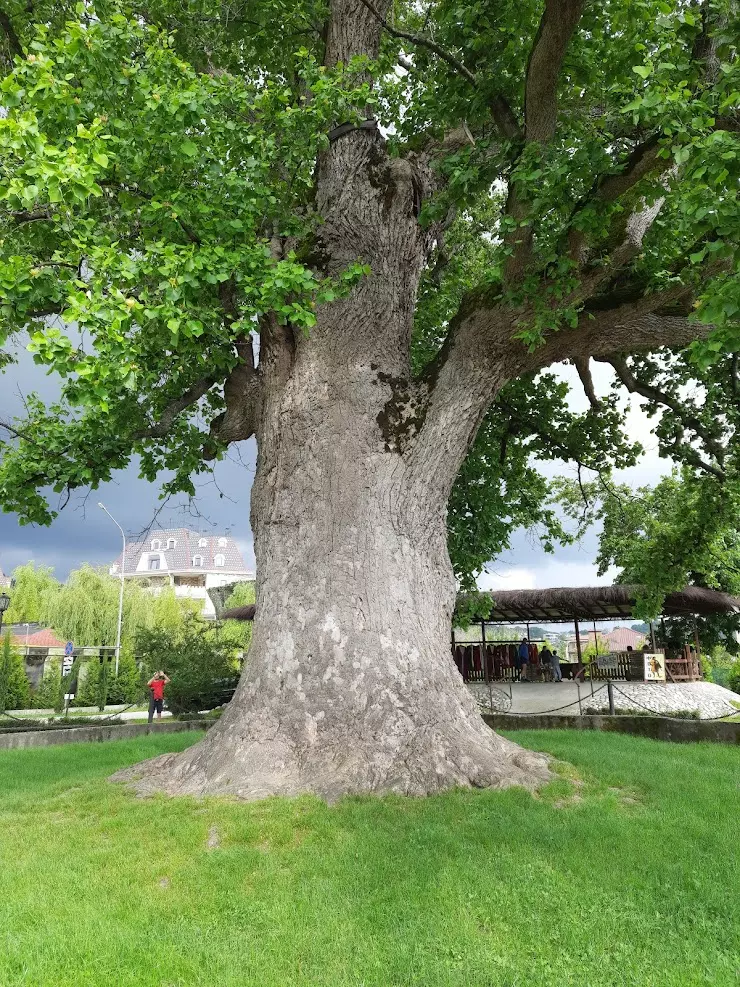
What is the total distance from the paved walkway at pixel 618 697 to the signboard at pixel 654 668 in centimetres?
33

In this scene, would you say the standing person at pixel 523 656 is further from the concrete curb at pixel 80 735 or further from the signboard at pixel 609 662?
the concrete curb at pixel 80 735

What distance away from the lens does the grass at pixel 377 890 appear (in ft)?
11.2

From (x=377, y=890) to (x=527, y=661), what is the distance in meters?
20.9

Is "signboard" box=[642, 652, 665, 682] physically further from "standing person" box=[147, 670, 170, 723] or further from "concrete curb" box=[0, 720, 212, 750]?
"standing person" box=[147, 670, 170, 723]

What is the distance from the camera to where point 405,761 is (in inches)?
241

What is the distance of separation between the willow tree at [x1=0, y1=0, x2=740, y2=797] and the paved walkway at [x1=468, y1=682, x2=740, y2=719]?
511 inches

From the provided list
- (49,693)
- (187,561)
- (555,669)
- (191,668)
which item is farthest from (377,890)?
(187,561)

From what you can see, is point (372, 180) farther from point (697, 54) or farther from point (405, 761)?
point (405, 761)

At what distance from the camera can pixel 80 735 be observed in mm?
13422

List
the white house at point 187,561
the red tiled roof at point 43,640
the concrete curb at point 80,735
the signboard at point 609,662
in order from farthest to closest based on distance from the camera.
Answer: the white house at point 187,561, the red tiled roof at point 43,640, the signboard at point 609,662, the concrete curb at point 80,735

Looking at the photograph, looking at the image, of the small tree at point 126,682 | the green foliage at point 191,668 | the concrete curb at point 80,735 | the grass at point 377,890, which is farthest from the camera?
the small tree at point 126,682

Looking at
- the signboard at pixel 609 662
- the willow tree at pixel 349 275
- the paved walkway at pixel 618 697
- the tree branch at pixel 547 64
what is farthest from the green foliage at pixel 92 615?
the tree branch at pixel 547 64

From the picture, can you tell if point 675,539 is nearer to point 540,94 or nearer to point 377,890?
point 540,94

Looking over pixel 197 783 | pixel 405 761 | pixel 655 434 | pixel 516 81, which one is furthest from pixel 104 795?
pixel 655 434
